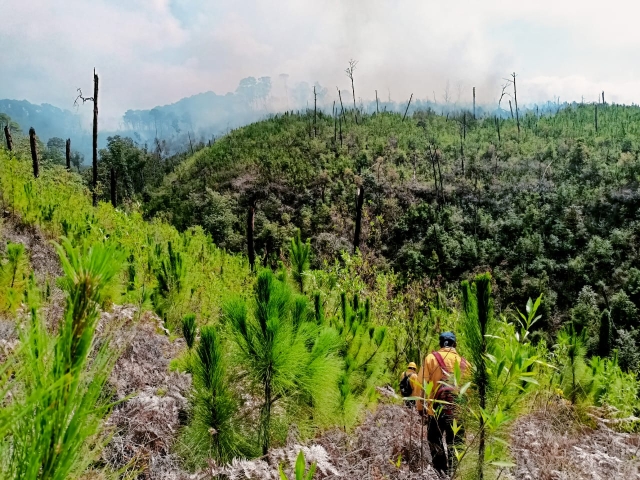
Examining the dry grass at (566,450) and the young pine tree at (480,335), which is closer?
the young pine tree at (480,335)

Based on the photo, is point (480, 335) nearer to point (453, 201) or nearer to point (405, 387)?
point (405, 387)

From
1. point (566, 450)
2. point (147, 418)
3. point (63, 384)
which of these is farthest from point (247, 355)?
point (566, 450)

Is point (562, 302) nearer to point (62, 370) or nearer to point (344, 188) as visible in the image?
point (344, 188)

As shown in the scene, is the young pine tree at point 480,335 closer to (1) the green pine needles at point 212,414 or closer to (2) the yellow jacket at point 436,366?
(2) the yellow jacket at point 436,366

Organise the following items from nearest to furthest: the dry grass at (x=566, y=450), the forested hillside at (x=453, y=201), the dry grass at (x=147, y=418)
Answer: the dry grass at (x=147, y=418), the dry grass at (x=566, y=450), the forested hillside at (x=453, y=201)

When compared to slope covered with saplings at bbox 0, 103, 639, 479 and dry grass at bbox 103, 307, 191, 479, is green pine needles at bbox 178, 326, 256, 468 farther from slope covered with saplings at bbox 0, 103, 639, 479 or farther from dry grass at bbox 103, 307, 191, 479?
dry grass at bbox 103, 307, 191, 479

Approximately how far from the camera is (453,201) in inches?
1543

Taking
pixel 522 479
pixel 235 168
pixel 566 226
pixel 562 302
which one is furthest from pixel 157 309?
pixel 235 168

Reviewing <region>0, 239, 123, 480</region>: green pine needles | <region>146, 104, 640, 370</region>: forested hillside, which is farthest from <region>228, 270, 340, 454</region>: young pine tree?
<region>146, 104, 640, 370</region>: forested hillside

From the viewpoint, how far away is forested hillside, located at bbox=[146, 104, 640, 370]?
1153 inches

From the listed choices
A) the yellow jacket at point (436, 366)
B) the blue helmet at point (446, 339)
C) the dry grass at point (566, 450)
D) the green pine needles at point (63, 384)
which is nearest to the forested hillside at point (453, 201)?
the dry grass at point (566, 450)

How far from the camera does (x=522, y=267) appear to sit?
3078 cm

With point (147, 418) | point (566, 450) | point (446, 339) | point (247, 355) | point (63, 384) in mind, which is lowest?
point (566, 450)

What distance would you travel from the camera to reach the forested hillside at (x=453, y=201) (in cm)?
2930
